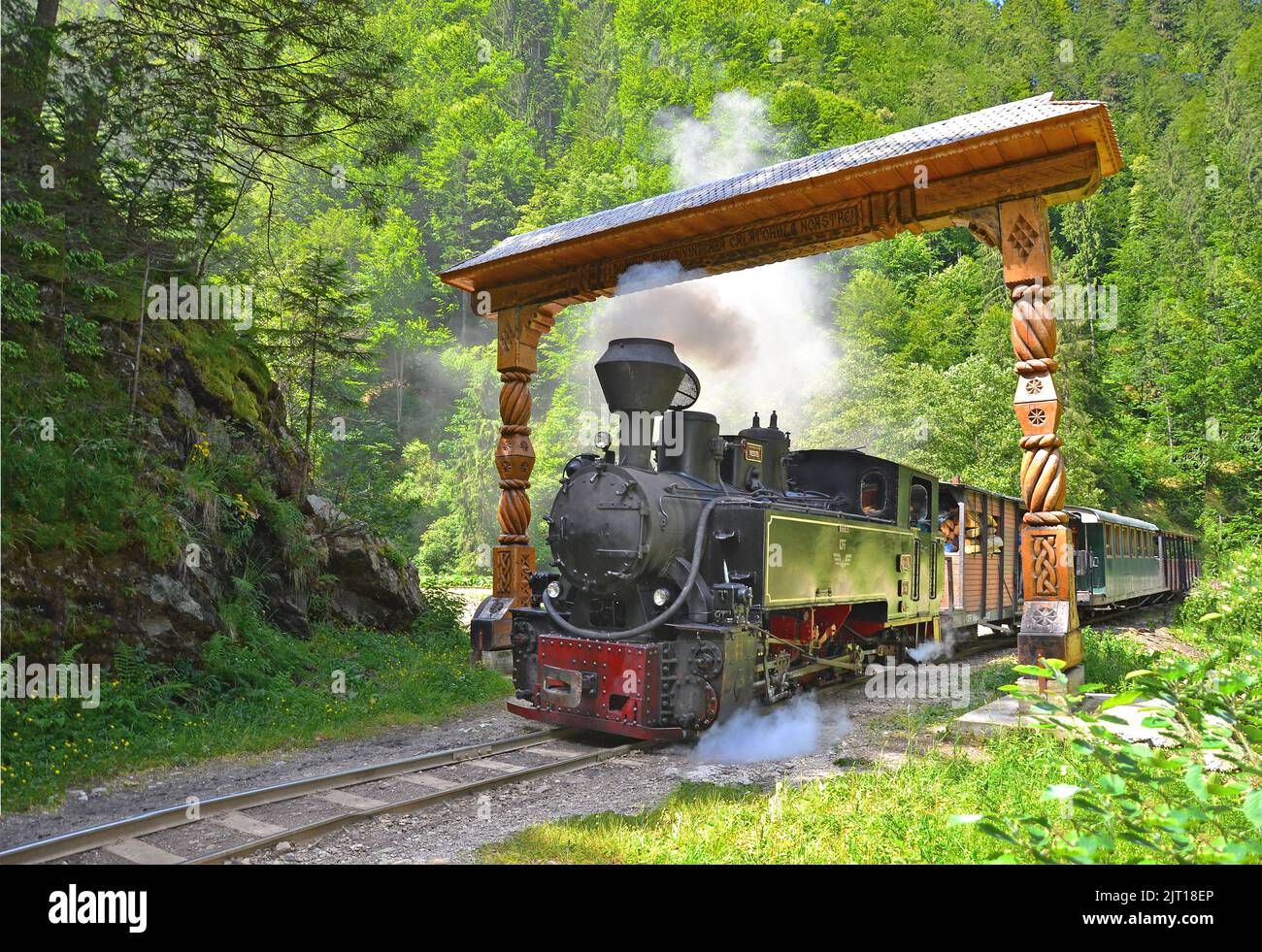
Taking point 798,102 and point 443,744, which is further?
point 798,102

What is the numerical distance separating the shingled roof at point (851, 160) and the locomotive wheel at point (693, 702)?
4.54 m

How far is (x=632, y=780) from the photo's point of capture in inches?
241

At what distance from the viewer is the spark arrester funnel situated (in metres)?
7.37

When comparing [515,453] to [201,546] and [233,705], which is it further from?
[233,705]

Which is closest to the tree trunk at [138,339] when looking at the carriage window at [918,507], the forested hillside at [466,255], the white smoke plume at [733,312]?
the forested hillside at [466,255]

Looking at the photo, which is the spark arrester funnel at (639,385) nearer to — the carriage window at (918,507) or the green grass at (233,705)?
the green grass at (233,705)

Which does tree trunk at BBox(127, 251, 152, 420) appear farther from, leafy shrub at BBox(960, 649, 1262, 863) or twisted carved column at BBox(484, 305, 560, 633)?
leafy shrub at BBox(960, 649, 1262, 863)

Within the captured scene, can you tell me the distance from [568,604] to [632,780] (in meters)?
2.06

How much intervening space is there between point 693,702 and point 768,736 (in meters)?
1.06

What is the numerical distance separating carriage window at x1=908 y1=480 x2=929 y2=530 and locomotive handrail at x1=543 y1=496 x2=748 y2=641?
387 centimetres

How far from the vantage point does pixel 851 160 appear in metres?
7.31

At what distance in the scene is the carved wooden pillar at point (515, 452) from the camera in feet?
33.2

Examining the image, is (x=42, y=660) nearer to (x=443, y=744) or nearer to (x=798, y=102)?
(x=443, y=744)

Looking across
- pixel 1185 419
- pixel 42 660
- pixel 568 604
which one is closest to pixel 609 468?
pixel 568 604
